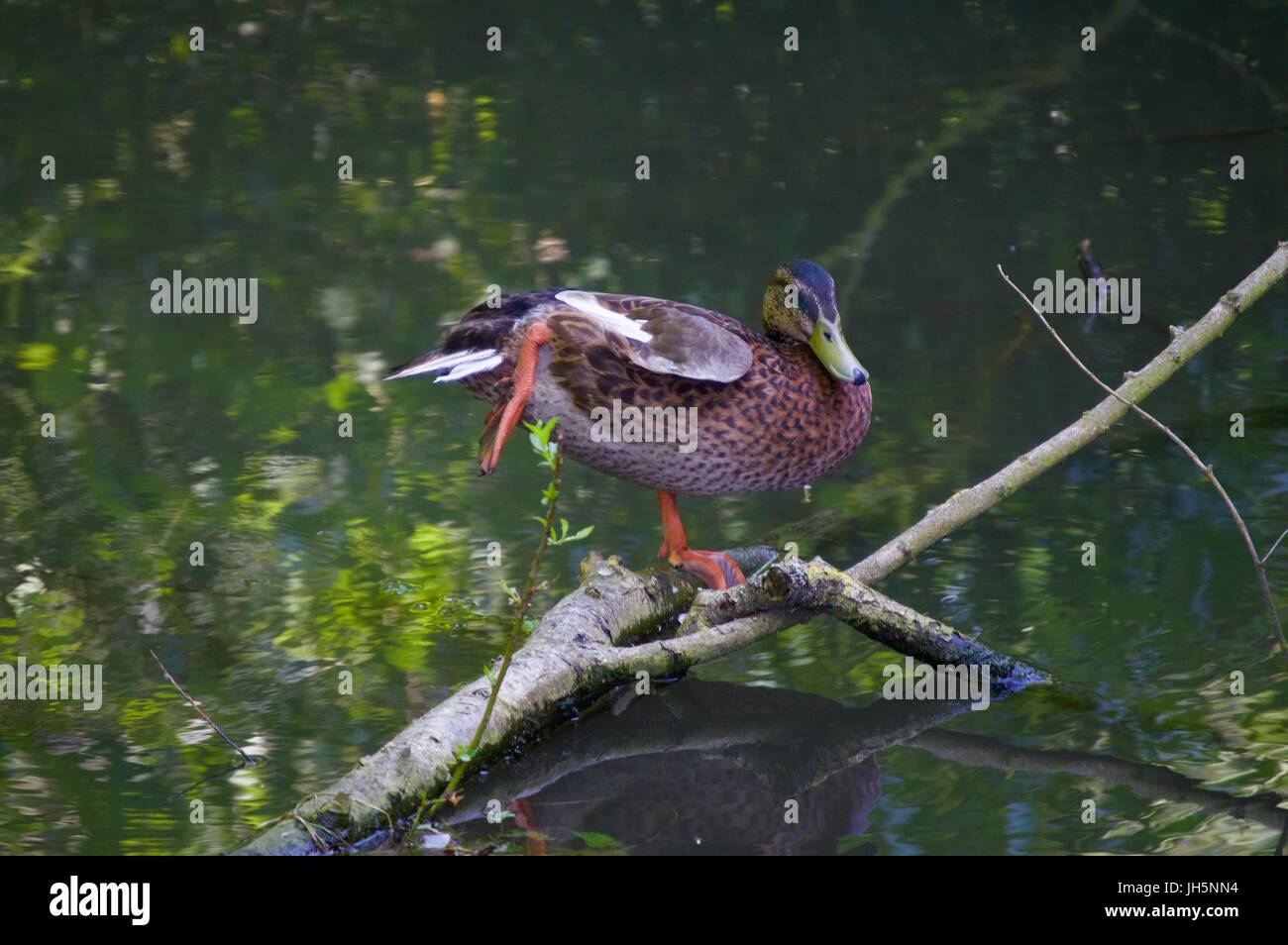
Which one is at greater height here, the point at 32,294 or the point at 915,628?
the point at 32,294

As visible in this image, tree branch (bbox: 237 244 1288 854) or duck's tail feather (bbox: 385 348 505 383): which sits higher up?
duck's tail feather (bbox: 385 348 505 383)

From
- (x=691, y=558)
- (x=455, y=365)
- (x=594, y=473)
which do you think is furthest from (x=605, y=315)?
(x=594, y=473)

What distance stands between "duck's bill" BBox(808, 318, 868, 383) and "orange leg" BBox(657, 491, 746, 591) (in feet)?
2.05

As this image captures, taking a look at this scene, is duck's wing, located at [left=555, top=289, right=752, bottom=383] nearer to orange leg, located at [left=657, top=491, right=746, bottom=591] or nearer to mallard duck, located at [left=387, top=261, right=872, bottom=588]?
mallard duck, located at [left=387, top=261, right=872, bottom=588]

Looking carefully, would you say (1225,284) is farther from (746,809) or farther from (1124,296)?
(746,809)

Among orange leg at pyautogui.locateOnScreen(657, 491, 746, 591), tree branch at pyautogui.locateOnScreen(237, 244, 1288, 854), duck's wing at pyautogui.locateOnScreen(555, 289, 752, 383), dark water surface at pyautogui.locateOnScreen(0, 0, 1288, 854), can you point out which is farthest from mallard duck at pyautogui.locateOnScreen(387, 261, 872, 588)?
dark water surface at pyautogui.locateOnScreen(0, 0, 1288, 854)

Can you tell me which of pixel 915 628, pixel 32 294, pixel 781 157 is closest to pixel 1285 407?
pixel 915 628

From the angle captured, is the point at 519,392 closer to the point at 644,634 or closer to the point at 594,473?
the point at 644,634

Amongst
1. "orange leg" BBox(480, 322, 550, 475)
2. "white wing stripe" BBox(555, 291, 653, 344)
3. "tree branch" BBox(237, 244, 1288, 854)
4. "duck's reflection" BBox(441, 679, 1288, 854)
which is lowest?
"duck's reflection" BBox(441, 679, 1288, 854)

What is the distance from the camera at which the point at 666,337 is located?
14.3ft

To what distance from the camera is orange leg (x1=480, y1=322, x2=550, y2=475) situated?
4312 mm

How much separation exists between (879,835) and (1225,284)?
4.48 meters

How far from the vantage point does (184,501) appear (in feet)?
18.4

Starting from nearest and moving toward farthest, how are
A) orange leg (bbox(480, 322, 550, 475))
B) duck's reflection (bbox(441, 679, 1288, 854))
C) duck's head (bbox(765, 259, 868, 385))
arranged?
A: 1. duck's reflection (bbox(441, 679, 1288, 854))
2. orange leg (bbox(480, 322, 550, 475))
3. duck's head (bbox(765, 259, 868, 385))
